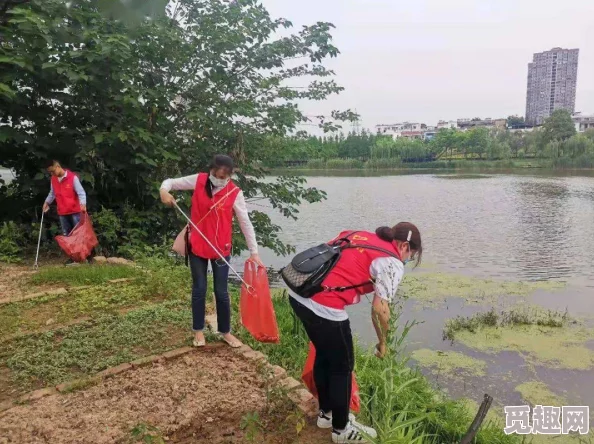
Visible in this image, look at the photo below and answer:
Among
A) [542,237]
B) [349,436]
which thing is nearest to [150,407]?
[349,436]

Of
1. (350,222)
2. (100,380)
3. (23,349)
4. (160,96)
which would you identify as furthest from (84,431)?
(350,222)

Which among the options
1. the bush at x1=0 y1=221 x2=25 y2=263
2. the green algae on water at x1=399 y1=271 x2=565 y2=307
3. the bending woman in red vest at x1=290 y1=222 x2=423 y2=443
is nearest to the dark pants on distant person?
the bending woman in red vest at x1=290 y1=222 x2=423 y2=443

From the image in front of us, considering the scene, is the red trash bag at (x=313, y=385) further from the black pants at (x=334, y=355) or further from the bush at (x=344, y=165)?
the bush at (x=344, y=165)

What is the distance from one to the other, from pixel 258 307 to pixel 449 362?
10.0 ft

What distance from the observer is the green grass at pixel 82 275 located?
493 cm

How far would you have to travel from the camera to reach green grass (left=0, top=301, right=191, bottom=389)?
293 cm

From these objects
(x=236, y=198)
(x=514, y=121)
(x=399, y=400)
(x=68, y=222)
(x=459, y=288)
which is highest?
(x=514, y=121)

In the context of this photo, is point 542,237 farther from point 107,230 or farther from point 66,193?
point 66,193

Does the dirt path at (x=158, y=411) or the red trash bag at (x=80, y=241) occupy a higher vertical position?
the red trash bag at (x=80, y=241)

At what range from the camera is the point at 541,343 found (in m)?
5.61

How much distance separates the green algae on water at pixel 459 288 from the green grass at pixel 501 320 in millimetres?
815

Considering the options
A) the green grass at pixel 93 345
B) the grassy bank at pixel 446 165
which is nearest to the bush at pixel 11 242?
the green grass at pixel 93 345

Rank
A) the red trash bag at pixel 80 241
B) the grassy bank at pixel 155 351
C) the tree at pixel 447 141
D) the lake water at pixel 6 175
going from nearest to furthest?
1. the grassy bank at pixel 155 351
2. the red trash bag at pixel 80 241
3. the lake water at pixel 6 175
4. the tree at pixel 447 141

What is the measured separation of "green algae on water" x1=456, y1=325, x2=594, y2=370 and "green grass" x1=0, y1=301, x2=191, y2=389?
377cm
